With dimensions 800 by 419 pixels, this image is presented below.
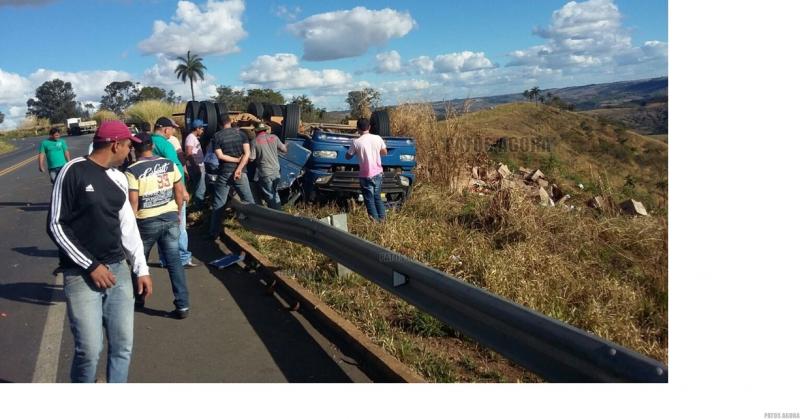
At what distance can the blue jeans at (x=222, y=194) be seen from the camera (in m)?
8.64

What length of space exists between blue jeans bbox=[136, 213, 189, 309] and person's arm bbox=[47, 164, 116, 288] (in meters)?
2.08

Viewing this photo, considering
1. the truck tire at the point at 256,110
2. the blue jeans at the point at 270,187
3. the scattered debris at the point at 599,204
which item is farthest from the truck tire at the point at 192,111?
the scattered debris at the point at 599,204

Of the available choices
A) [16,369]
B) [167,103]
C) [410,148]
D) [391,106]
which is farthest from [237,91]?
[16,369]

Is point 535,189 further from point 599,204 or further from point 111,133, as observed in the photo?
point 111,133

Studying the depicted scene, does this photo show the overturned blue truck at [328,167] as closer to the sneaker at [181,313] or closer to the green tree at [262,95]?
the sneaker at [181,313]

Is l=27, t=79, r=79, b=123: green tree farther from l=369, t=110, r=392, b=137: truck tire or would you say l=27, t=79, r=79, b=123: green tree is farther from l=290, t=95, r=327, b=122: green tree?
→ l=369, t=110, r=392, b=137: truck tire

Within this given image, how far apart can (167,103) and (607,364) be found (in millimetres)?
36683

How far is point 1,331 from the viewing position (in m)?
5.35

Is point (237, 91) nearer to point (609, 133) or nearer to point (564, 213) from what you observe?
point (609, 133)

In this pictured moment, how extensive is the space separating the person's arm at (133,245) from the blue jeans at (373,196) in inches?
201

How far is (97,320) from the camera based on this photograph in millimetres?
3562

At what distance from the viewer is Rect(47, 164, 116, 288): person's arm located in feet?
11.3

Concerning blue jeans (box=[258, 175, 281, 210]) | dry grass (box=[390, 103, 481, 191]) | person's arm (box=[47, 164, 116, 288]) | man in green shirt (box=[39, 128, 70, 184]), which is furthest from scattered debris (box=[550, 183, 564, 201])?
person's arm (box=[47, 164, 116, 288])

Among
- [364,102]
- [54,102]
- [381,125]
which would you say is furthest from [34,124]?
[381,125]
